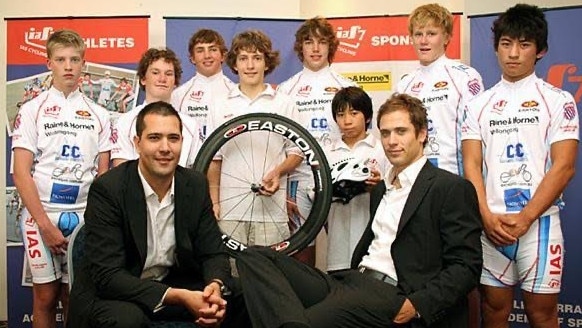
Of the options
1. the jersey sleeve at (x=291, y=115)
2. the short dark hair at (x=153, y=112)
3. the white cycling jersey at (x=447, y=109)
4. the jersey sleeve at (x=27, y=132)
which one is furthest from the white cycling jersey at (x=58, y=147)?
the white cycling jersey at (x=447, y=109)

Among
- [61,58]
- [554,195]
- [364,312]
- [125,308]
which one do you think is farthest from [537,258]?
[61,58]

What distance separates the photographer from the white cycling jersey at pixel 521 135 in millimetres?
3018

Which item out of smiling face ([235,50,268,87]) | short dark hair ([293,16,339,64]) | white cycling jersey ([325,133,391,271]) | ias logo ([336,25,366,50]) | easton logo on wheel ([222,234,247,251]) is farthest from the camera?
ias logo ([336,25,366,50])

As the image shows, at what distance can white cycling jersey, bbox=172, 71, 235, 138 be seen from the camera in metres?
4.07

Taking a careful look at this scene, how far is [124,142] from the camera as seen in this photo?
3.54m

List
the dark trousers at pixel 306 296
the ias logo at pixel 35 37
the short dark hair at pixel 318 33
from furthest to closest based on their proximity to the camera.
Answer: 1. the ias logo at pixel 35 37
2. the short dark hair at pixel 318 33
3. the dark trousers at pixel 306 296

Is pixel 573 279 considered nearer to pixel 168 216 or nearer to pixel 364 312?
pixel 364 312

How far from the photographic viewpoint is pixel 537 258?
9.73 ft

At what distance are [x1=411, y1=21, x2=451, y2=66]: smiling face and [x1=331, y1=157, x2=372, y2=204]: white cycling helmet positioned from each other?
0.70m

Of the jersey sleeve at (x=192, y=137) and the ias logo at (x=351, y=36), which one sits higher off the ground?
the ias logo at (x=351, y=36)

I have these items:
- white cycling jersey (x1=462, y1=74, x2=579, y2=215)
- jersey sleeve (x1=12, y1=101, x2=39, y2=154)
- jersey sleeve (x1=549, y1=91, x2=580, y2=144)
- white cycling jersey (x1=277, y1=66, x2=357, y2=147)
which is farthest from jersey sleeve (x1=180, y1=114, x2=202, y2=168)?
jersey sleeve (x1=549, y1=91, x2=580, y2=144)

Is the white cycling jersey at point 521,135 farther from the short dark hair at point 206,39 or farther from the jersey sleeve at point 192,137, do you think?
the short dark hair at point 206,39

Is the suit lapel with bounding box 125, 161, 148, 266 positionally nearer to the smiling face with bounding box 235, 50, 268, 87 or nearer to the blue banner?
the smiling face with bounding box 235, 50, 268, 87

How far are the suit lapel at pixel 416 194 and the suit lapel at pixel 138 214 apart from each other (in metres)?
1.01
